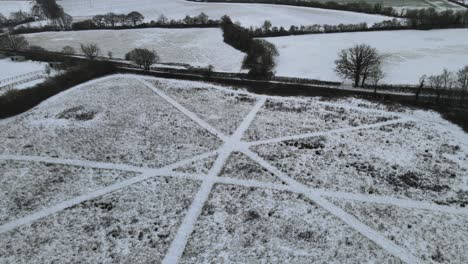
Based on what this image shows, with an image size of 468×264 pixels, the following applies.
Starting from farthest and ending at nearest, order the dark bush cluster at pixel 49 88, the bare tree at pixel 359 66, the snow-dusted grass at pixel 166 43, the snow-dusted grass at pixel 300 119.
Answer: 1. the snow-dusted grass at pixel 166 43
2. the bare tree at pixel 359 66
3. the dark bush cluster at pixel 49 88
4. the snow-dusted grass at pixel 300 119

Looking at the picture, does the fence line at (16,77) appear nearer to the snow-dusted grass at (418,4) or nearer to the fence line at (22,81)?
the fence line at (22,81)

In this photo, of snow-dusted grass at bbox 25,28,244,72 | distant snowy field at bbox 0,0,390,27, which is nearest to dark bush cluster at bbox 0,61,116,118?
snow-dusted grass at bbox 25,28,244,72

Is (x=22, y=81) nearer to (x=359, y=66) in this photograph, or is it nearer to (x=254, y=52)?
(x=254, y=52)

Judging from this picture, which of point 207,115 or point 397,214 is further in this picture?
point 207,115

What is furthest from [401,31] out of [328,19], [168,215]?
[168,215]

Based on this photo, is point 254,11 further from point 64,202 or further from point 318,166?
point 64,202

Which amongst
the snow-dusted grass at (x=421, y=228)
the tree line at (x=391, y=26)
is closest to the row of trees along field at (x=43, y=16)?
the tree line at (x=391, y=26)
